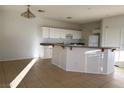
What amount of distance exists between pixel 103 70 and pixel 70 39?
494 cm

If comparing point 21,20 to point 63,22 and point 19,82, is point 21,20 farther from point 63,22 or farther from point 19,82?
point 19,82

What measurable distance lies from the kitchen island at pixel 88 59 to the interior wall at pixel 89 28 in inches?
156

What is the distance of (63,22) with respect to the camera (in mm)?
8875

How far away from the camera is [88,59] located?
479 cm

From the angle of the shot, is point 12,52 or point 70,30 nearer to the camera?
point 12,52

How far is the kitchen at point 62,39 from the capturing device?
4.75 meters

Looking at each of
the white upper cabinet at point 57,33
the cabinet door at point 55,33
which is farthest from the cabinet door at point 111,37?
the cabinet door at point 55,33

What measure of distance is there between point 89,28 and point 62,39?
2122mm

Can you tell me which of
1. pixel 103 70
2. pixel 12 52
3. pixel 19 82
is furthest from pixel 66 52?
pixel 12 52

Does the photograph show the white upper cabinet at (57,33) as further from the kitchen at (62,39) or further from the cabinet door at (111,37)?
the cabinet door at (111,37)

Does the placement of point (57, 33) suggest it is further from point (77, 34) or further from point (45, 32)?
point (77, 34)

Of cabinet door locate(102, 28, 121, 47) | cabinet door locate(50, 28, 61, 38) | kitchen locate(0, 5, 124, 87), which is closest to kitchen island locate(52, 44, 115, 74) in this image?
kitchen locate(0, 5, 124, 87)

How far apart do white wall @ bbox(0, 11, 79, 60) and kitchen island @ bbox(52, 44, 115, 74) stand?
292cm
